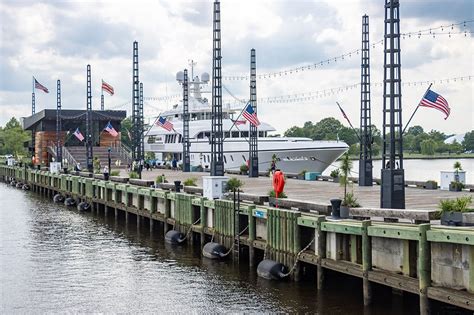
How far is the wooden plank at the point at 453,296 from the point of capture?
1345cm

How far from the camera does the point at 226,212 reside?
2388 centimetres

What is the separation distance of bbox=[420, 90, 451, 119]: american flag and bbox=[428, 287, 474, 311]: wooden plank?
33.4 ft

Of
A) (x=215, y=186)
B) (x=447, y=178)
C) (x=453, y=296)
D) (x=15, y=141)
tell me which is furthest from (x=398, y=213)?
(x=15, y=141)

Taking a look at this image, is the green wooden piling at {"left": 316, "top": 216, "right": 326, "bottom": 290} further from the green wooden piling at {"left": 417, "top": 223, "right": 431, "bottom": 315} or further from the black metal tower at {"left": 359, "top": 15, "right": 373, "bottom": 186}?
the black metal tower at {"left": 359, "top": 15, "right": 373, "bottom": 186}

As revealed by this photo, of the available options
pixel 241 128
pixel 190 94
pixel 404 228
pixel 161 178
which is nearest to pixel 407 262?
pixel 404 228

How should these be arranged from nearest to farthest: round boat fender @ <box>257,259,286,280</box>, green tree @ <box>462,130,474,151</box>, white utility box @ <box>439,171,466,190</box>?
round boat fender @ <box>257,259,286,280</box> → white utility box @ <box>439,171,466,190</box> → green tree @ <box>462,130,474,151</box>

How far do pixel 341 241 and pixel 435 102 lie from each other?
7804 mm

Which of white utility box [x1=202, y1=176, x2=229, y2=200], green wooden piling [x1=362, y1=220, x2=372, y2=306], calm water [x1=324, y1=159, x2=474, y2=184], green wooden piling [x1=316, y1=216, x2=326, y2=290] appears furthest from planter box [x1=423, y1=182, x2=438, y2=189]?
green wooden piling [x1=362, y1=220, x2=372, y2=306]

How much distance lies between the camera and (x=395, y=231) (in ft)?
51.1

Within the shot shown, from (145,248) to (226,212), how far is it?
5201 mm

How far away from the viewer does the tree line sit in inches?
5084

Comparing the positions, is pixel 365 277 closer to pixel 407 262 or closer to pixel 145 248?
pixel 407 262

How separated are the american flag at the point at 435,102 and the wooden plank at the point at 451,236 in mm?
9426

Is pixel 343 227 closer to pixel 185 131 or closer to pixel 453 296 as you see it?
pixel 453 296
